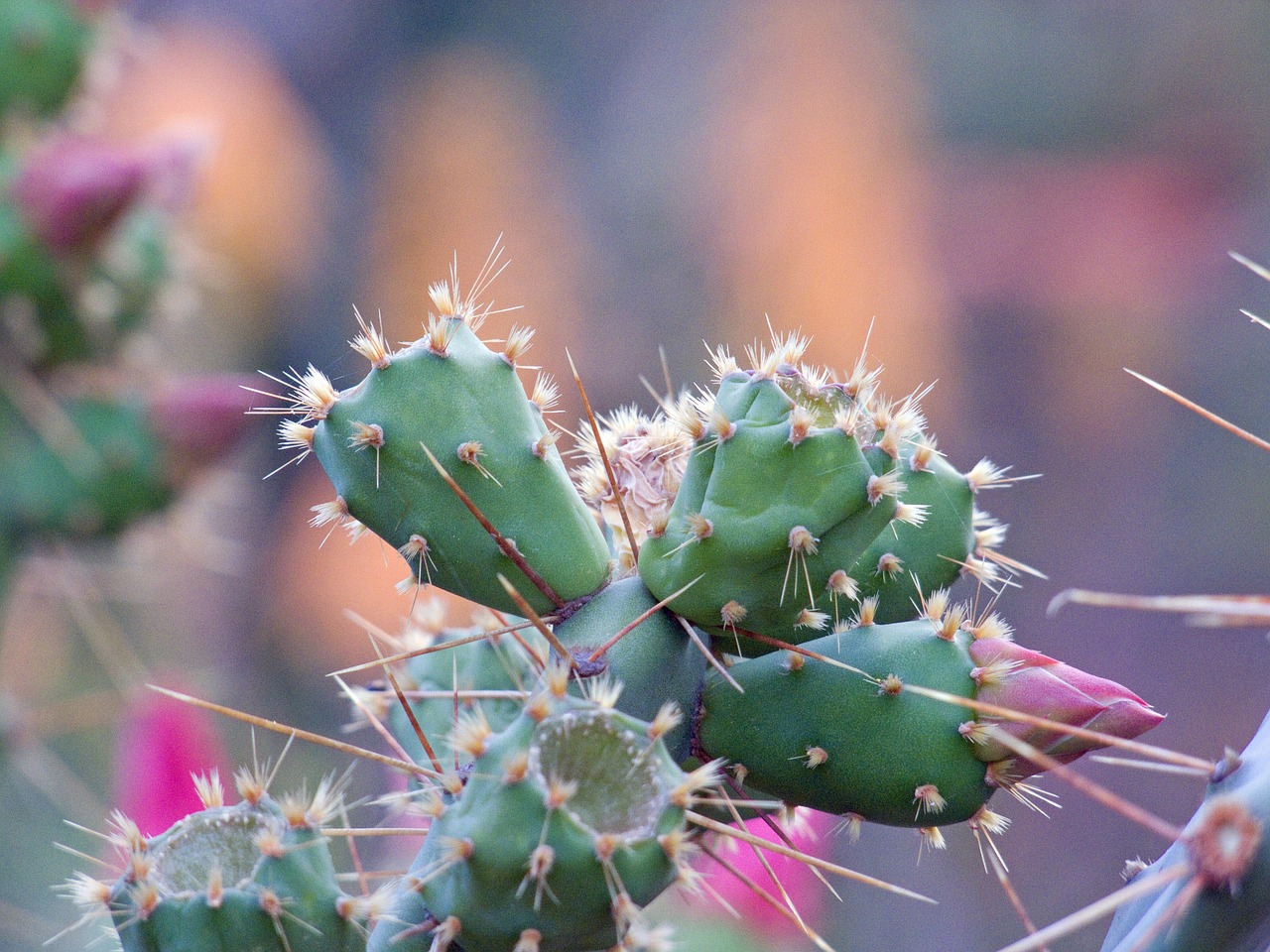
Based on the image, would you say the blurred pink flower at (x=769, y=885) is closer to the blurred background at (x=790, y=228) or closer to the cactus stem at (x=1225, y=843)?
the cactus stem at (x=1225, y=843)

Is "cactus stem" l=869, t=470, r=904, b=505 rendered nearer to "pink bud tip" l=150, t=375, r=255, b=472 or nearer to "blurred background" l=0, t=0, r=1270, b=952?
"pink bud tip" l=150, t=375, r=255, b=472

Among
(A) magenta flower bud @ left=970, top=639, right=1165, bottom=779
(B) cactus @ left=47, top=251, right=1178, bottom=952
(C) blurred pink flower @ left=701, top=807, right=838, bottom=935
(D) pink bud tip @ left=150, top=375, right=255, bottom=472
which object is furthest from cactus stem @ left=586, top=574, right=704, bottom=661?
(D) pink bud tip @ left=150, top=375, right=255, bottom=472

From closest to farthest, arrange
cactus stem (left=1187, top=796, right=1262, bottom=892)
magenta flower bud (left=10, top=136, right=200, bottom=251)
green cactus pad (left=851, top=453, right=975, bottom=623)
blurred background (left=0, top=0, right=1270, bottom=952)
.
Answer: cactus stem (left=1187, top=796, right=1262, bottom=892) → green cactus pad (left=851, top=453, right=975, bottom=623) → magenta flower bud (left=10, top=136, right=200, bottom=251) → blurred background (left=0, top=0, right=1270, bottom=952)

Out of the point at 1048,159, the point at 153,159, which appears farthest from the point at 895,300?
the point at 153,159

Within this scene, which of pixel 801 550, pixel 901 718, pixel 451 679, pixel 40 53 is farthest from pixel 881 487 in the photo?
pixel 40 53

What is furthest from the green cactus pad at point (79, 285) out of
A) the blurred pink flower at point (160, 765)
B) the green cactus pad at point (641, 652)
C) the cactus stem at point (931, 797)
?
the cactus stem at point (931, 797)

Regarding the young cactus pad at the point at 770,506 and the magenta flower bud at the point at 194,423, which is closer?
the young cactus pad at the point at 770,506
